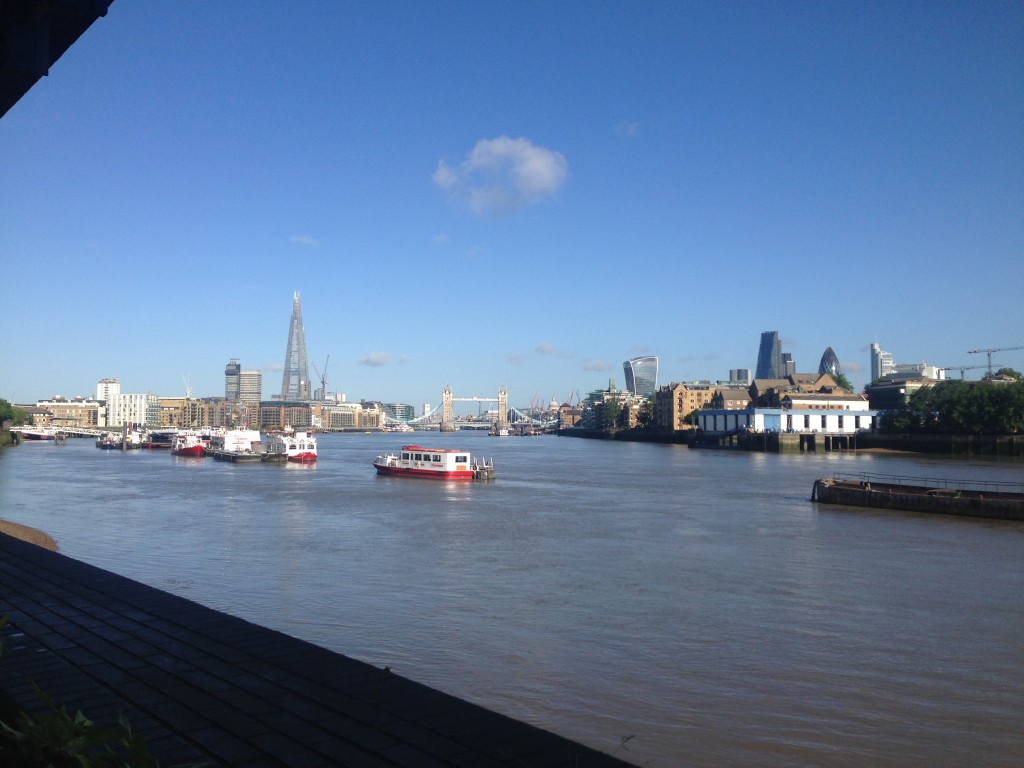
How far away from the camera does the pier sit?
453cm

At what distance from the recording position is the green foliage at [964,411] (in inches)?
3059

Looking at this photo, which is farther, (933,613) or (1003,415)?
(1003,415)

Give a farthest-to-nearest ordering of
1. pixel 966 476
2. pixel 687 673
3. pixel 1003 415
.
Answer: pixel 1003 415 < pixel 966 476 < pixel 687 673

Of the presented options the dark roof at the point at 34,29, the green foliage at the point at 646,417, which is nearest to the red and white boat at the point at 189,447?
the dark roof at the point at 34,29

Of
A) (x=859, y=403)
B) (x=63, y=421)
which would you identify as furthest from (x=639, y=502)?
(x=63, y=421)

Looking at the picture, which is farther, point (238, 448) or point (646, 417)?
point (646, 417)

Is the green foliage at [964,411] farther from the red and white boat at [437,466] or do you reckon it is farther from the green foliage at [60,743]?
the green foliage at [60,743]

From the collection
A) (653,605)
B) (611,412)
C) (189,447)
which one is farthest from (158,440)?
(653,605)

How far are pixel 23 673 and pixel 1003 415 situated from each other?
87.8 metres

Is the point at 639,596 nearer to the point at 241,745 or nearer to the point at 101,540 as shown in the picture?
the point at 241,745

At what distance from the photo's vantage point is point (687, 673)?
1122cm

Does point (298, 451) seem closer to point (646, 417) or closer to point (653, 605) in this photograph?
point (653, 605)

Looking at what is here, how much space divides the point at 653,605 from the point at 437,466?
112 feet

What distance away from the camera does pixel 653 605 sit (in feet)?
50.1
